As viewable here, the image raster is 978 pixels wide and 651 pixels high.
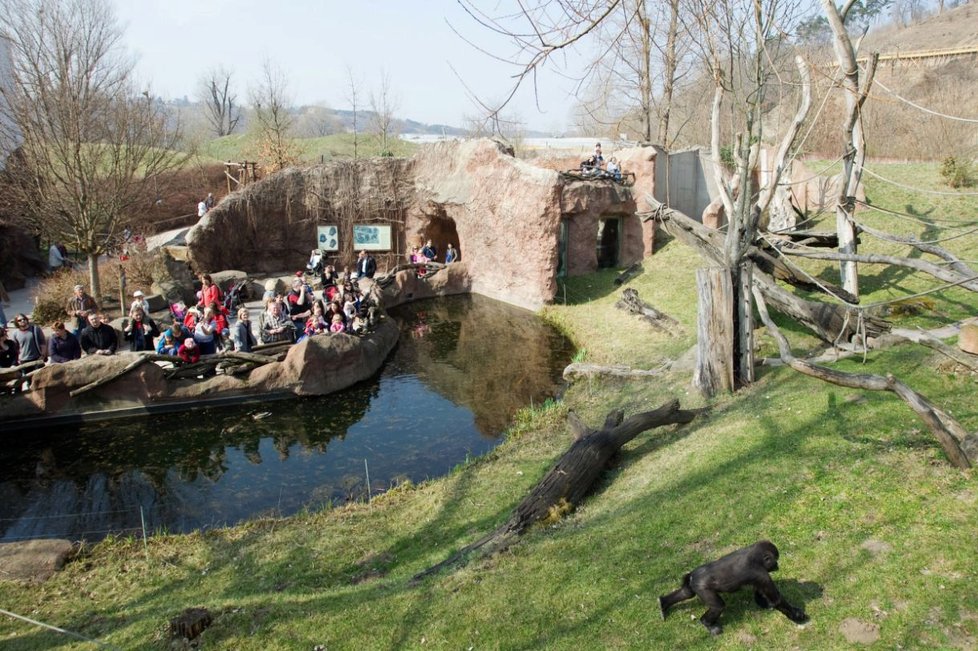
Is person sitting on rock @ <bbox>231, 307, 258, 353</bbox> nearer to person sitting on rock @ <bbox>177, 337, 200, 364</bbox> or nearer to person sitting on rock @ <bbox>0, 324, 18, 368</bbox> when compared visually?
person sitting on rock @ <bbox>177, 337, 200, 364</bbox>

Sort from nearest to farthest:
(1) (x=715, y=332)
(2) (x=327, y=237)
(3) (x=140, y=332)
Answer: (1) (x=715, y=332), (3) (x=140, y=332), (2) (x=327, y=237)

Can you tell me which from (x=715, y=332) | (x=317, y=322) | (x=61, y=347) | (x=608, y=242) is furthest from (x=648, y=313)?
(x=61, y=347)

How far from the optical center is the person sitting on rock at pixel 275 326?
13.7 metres

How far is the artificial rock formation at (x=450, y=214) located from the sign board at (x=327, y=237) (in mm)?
227

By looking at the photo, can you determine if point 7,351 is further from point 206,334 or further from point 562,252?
point 562,252

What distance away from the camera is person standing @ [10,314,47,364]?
11.7 m

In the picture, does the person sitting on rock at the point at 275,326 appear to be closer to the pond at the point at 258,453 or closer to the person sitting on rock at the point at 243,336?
the person sitting on rock at the point at 243,336

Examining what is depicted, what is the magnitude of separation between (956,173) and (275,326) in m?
18.2

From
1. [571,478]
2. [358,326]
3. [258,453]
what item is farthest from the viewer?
[358,326]

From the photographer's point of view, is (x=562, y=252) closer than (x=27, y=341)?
No

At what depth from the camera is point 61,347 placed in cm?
1177

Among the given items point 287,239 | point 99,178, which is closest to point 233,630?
point 99,178

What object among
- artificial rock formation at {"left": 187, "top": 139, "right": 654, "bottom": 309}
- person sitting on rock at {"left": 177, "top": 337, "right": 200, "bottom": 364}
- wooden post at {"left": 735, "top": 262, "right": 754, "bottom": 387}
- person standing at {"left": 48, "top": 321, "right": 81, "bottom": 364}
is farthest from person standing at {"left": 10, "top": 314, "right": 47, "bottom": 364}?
wooden post at {"left": 735, "top": 262, "right": 754, "bottom": 387}

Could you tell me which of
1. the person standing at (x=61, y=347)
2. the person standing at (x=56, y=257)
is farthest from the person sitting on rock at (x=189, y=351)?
the person standing at (x=56, y=257)
